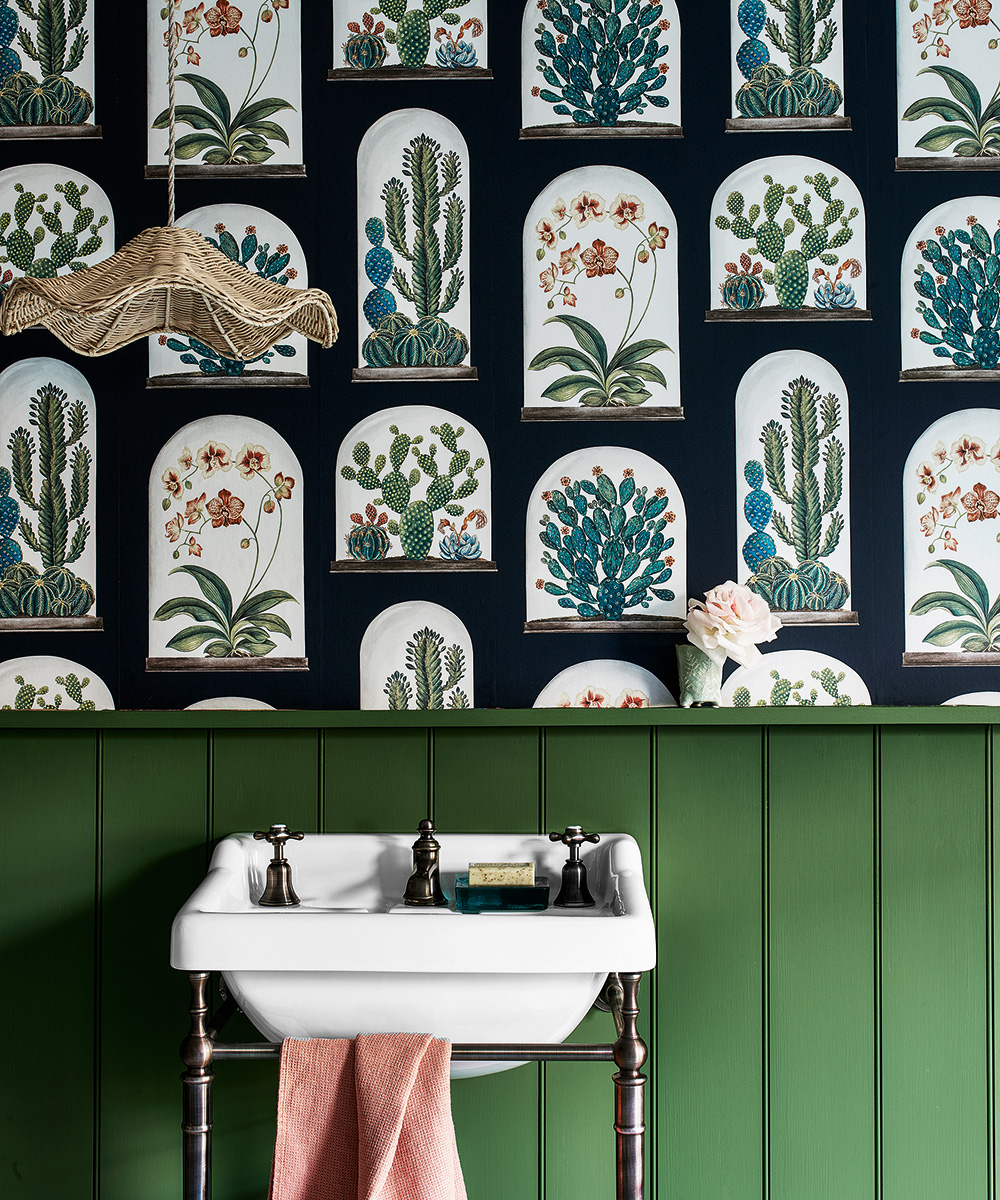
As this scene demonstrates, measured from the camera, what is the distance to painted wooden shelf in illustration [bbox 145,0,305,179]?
5.59 ft

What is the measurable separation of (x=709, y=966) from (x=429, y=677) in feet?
2.17

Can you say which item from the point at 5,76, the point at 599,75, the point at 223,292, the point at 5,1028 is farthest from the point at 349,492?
the point at 5,1028

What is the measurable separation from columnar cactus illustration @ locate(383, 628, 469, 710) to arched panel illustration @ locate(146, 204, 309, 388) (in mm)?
492

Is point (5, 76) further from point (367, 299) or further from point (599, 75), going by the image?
point (599, 75)

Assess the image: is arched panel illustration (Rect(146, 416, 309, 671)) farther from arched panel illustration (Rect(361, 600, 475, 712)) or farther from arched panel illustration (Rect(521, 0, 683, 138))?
arched panel illustration (Rect(521, 0, 683, 138))

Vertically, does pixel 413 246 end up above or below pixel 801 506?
above

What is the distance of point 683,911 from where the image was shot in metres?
1.63

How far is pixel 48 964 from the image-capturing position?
1.64 meters

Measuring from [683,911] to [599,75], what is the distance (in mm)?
1423

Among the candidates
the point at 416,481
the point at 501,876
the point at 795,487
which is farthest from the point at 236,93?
the point at 501,876

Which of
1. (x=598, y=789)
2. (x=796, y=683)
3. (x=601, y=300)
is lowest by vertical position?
(x=598, y=789)

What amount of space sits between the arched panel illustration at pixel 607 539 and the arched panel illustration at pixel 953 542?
1.28 ft

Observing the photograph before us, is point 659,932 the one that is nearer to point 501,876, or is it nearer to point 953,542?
point 501,876

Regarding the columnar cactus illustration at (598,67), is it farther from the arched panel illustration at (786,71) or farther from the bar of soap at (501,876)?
the bar of soap at (501,876)
